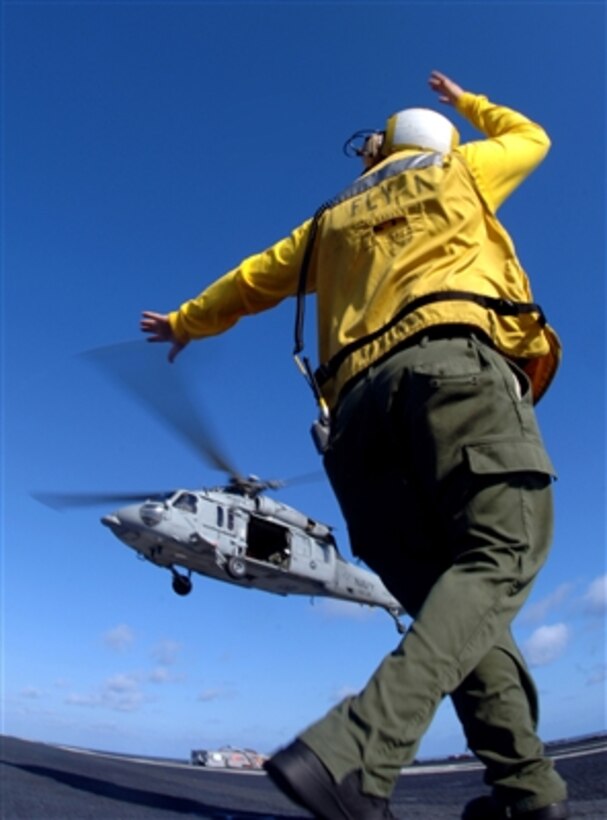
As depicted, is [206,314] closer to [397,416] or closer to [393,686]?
[397,416]

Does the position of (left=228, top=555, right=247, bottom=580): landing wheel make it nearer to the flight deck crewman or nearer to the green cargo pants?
the flight deck crewman

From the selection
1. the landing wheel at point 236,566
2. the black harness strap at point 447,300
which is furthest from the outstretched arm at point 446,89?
the landing wheel at point 236,566

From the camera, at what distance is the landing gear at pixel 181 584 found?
585 inches

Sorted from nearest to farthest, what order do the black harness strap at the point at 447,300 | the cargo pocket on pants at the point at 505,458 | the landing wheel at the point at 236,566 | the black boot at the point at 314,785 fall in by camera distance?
the black boot at the point at 314,785 < the cargo pocket on pants at the point at 505,458 < the black harness strap at the point at 447,300 < the landing wheel at the point at 236,566

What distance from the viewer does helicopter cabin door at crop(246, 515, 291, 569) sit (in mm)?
15199

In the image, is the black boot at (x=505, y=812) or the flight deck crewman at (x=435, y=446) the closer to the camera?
the flight deck crewman at (x=435, y=446)

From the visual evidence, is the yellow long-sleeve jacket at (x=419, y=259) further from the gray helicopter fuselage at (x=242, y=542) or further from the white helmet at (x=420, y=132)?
the gray helicopter fuselage at (x=242, y=542)

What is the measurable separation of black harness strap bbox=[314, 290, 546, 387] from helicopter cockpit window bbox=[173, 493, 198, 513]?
12417mm

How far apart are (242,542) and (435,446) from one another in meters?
13.3

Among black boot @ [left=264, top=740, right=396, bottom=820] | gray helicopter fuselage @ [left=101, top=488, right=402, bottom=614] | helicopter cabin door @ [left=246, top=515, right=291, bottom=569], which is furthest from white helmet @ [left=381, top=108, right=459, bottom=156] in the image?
helicopter cabin door @ [left=246, top=515, right=291, bottom=569]

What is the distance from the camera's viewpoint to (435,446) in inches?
58.8

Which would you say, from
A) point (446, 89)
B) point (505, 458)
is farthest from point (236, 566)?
point (505, 458)

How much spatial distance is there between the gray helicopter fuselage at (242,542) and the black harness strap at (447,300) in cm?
1207

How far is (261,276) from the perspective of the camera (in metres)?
2.25
